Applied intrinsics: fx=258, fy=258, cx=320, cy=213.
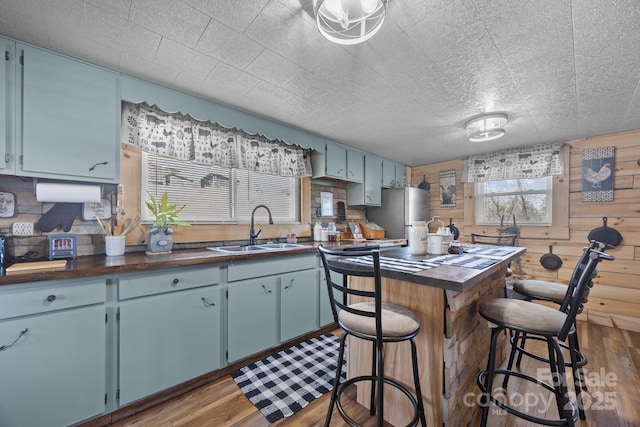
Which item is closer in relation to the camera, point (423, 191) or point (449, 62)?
point (449, 62)

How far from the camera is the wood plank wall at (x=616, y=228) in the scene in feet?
9.20

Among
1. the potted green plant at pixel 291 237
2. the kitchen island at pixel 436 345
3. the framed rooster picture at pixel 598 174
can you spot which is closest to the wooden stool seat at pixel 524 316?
the kitchen island at pixel 436 345

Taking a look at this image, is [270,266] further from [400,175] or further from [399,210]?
[400,175]

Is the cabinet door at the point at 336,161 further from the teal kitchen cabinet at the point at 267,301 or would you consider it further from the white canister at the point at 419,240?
the white canister at the point at 419,240

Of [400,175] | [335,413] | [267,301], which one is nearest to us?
[335,413]

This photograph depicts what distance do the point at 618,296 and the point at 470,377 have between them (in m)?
2.75

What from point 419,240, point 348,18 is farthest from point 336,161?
point 348,18

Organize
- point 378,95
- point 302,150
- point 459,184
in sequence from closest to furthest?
point 378,95
point 302,150
point 459,184

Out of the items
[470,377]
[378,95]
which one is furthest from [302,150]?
[470,377]

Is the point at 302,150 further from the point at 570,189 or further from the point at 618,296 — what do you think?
the point at 618,296

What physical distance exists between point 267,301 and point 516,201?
3.63 metres

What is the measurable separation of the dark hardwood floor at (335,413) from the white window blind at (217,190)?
139 cm

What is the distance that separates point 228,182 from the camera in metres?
2.71

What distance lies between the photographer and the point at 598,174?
2988mm
